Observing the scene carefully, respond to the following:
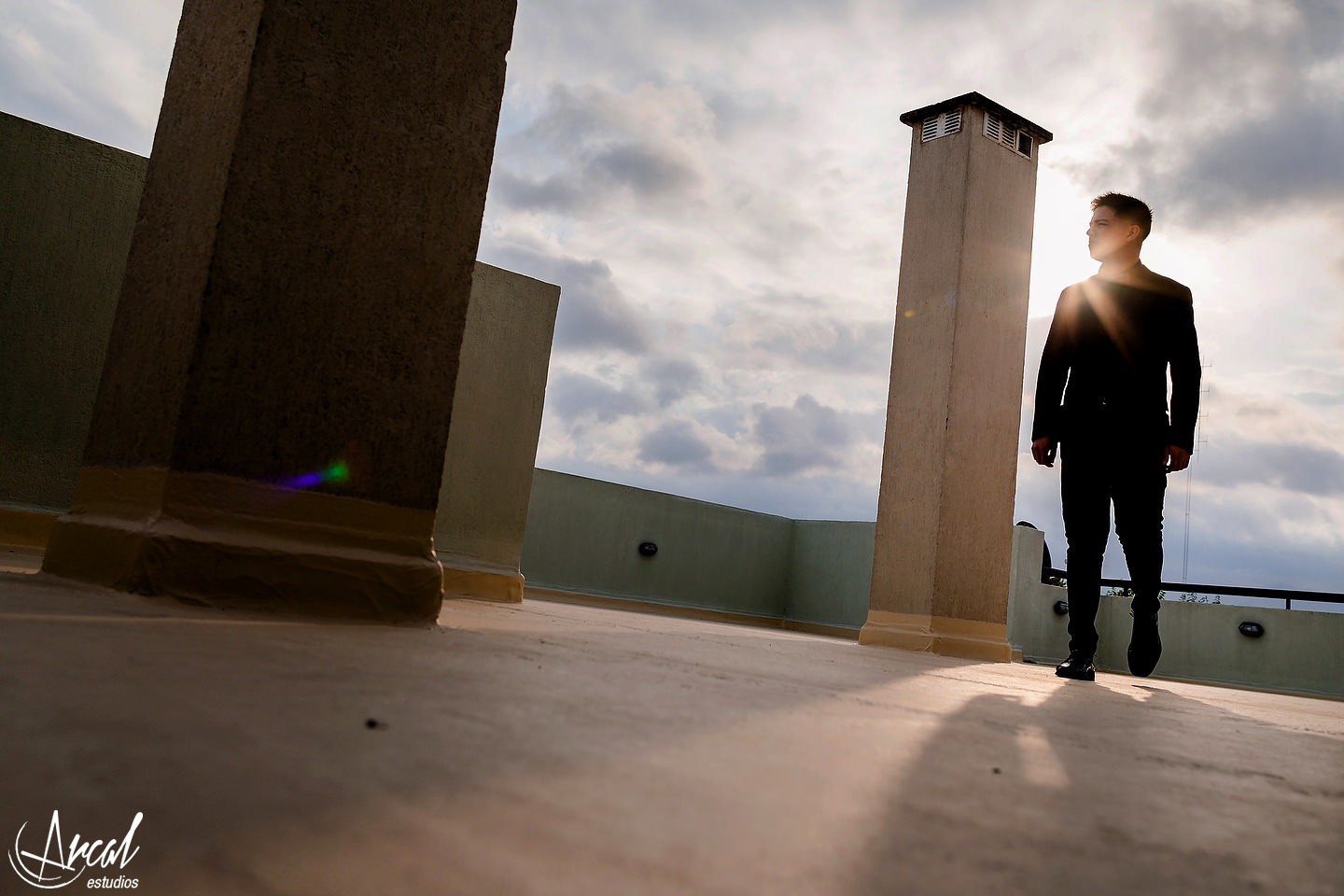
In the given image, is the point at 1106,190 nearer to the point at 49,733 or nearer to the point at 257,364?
the point at 257,364

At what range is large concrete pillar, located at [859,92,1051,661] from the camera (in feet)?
17.3

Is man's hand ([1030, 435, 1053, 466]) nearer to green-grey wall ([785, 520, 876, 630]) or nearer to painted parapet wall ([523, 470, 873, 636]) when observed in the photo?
painted parapet wall ([523, 470, 873, 636])

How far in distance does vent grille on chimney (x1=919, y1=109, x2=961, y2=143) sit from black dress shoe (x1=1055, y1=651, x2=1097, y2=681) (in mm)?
3740

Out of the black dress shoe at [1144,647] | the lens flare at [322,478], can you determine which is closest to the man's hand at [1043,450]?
the black dress shoe at [1144,647]

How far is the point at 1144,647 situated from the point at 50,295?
18.0ft

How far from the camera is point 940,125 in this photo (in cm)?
583

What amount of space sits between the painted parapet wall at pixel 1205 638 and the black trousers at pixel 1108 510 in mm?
7641

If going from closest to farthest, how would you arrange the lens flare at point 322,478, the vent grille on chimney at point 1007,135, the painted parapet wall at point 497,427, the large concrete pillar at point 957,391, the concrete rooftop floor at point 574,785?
the concrete rooftop floor at point 574,785
the lens flare at point 322,478
the painted parapet wall at point 497,427
the large concrete pillar at point 957,391
the vent grille on chimney at point 1007,135

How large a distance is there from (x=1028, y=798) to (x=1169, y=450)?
3.35 metres

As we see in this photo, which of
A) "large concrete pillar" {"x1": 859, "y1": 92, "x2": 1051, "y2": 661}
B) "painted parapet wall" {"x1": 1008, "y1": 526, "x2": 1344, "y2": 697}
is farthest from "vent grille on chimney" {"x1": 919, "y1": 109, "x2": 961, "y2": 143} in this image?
"painted parapet wall" {"x1": 1008, "y1": 526, "x2": 1344, "y2": 697}

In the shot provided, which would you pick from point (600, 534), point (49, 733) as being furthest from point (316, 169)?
point (600, 534)

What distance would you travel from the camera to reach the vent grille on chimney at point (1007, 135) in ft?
18.8

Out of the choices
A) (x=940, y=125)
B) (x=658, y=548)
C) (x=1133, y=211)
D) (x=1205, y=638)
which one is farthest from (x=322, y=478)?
(x=1205, y=638)

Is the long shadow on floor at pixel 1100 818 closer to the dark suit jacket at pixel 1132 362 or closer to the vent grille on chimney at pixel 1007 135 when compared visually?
the dark suit jacket at pixel 1132 362
